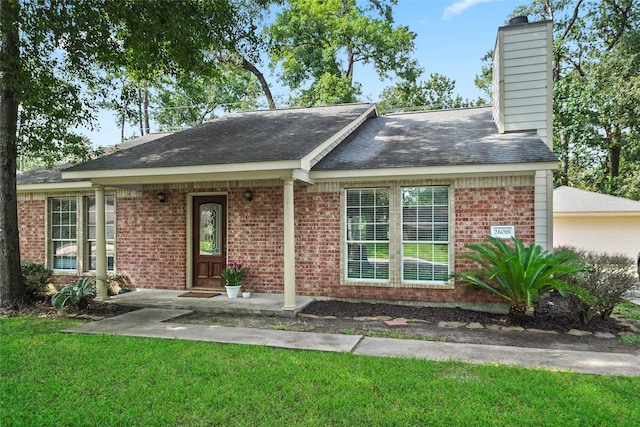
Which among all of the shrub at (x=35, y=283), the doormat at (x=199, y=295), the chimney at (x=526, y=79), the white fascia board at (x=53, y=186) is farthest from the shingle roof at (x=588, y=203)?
the shrub at (x=35, y=283)

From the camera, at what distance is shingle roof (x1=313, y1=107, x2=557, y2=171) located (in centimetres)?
755

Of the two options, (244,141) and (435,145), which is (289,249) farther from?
(435,145)

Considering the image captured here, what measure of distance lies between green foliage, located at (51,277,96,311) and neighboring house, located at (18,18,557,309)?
96cm

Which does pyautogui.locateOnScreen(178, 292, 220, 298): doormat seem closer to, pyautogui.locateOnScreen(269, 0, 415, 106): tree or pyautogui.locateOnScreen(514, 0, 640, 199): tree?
pyautogui.locateOnScreen(269, 0, 415, 106): tree

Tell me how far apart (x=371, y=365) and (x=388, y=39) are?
21.2 m

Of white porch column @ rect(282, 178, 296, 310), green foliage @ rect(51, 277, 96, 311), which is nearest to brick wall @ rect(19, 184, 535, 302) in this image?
white porch column @ rect(282, 178, 296, 310)

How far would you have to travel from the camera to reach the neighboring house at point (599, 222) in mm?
14977

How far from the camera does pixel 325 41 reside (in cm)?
2314

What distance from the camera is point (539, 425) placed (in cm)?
340

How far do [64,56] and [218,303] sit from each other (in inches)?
245

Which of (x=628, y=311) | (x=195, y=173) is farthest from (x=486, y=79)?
(x=195, y=173)

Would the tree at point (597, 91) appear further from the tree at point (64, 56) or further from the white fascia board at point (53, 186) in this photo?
the white fascia board at point (53, 186)

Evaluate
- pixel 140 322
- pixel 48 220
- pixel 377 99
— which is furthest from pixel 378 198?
pixel 377 99

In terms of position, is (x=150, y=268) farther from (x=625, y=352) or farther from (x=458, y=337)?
(x=625, y=352)
